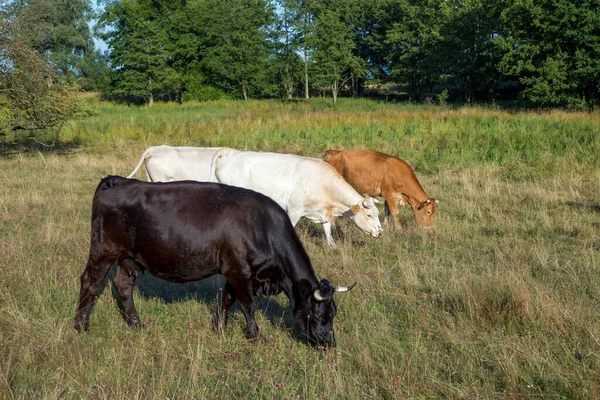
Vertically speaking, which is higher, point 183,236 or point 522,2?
point 522,2

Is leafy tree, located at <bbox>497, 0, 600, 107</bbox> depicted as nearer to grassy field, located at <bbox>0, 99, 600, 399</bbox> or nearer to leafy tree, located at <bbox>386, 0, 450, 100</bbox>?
leafy tree, located at <bbox>386, 0, 450, 100</bbox>

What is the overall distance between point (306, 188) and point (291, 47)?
2166 inches

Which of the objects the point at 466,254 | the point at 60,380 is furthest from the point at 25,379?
the point at 466,254

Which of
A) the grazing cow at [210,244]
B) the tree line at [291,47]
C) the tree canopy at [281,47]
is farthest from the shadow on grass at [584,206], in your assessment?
the tree canopy at [281,47]

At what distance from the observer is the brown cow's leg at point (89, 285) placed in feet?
17.7

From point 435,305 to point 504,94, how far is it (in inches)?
2109

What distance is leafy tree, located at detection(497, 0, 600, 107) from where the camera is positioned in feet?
110

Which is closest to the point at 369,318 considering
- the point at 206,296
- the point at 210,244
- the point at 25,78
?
the point at 210,244

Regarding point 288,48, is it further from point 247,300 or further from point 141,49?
point 247,300

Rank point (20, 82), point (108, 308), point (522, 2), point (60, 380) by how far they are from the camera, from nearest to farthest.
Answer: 1. point (60, 380)
2. point (108, 308)
3. point (20, 82)
4. point (522, 2)

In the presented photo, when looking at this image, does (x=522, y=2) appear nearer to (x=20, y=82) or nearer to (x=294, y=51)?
(x=294, y=51)

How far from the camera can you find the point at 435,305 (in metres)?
5.95

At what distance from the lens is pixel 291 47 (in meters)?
60.6

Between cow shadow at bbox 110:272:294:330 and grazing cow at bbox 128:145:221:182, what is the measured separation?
2.64m
